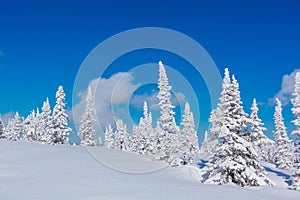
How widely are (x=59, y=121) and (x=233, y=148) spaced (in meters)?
39.7

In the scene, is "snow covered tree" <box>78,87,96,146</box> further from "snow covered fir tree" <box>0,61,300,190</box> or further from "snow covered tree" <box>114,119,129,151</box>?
"snow covered tree" <box>114,119,129,151</box>

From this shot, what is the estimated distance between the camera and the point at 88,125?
64875 millimetres

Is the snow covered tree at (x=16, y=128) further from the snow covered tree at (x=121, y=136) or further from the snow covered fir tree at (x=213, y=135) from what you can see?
the snow covered tree at (x=121, y=136)

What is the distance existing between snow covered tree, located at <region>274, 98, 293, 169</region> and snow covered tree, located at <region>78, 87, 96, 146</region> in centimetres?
3418

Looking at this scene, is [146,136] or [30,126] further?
[30,126]

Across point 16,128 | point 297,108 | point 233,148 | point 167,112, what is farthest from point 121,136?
point 233,148

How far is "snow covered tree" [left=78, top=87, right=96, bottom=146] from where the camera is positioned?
64.4m

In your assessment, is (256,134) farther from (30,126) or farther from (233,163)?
(30,126)

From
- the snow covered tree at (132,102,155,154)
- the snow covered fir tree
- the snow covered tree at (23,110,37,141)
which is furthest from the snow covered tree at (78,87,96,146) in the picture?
the snow covered tree at (23,110,37,141)

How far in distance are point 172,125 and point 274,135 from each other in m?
27.8

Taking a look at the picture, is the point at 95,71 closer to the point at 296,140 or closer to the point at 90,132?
the point at 296,140

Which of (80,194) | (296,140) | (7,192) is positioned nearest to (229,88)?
(296,140)

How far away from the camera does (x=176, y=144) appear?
38781 mm

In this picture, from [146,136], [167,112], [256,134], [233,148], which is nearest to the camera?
[233,148]
